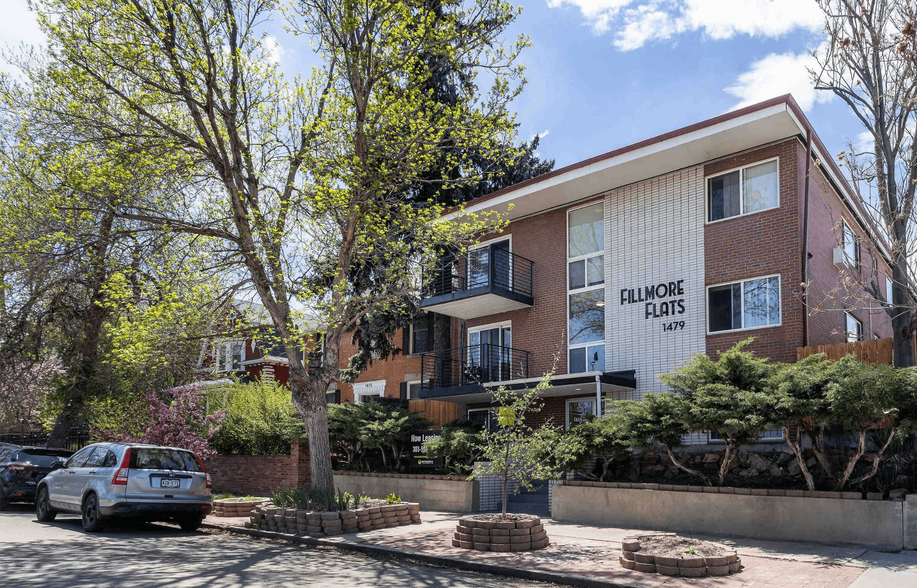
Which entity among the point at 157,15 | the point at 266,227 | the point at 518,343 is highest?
the point at 157,15

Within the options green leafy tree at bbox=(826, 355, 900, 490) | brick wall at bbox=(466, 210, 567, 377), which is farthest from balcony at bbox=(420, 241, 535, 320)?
green leafy tree at bbox=(826, 355, 900, 490)

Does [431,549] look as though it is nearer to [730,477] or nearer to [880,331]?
[730,477]

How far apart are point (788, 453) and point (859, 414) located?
13.2ft

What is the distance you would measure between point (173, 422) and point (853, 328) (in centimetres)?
1797

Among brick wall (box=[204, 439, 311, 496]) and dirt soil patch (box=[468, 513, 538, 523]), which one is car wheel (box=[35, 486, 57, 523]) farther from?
dirt soil patch (box=[468, 513, 538, 523])

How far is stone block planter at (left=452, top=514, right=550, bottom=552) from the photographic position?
10.4 metres

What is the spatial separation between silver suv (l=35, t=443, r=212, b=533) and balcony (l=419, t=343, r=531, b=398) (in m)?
7.95

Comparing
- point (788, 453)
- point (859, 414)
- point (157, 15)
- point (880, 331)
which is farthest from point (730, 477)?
point (157, 15)

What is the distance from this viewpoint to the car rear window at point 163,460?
1255cm

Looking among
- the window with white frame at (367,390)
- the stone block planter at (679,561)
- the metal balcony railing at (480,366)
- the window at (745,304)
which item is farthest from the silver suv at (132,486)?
the window with white frame at (367,390)

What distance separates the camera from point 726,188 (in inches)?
680

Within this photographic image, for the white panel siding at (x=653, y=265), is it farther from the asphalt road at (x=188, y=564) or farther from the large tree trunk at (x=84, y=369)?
the large tree trunk at (x=84, y=369)

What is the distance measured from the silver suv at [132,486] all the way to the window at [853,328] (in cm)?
1546

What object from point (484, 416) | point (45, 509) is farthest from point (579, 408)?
point (45, 509)
